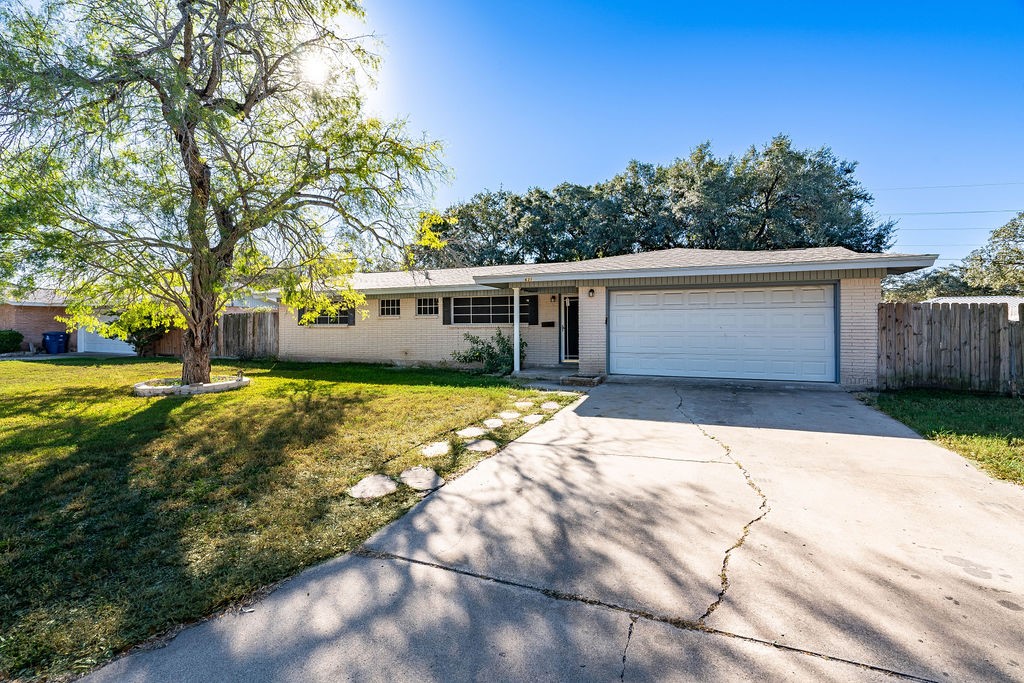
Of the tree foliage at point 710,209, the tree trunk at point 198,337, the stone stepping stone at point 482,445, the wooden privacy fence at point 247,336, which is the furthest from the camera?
the tree foliage at point 710,209

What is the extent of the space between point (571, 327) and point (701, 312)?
402cm

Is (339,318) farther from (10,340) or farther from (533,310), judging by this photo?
(10,340)

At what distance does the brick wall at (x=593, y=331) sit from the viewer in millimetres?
9766

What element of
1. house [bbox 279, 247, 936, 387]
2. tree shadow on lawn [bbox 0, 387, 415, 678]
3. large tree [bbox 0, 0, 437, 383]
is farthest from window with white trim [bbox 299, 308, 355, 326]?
tree shadow on lawn [bbox 0, 387, 415, 678]

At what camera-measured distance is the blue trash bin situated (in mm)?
18703

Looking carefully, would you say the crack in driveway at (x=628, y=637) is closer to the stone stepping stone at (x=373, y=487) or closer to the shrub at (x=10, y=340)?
the stone stepping stone at (x=373, y=487)

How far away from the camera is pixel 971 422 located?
220 inches

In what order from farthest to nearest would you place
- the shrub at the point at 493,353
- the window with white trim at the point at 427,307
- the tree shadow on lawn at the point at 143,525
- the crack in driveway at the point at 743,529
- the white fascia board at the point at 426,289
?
the window with white trim at the point at 427,307 < the white fascia board at the point at 426,289 < the shrub at the point at 493,353 < the crack in driveway at the point at 743,529 < the tree shadow on lawn at the point at 143,525

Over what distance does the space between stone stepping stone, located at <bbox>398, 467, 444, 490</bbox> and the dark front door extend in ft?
27.9

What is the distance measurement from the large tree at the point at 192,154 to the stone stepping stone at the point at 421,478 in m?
5.52

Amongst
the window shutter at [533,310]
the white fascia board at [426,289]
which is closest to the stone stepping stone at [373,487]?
the white fascia board at [426,289]

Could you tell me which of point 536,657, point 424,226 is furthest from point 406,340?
point 536,657

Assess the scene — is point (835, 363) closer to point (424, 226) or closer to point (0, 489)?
point (424, 226)

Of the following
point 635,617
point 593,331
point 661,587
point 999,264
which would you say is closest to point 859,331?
point 593,331
